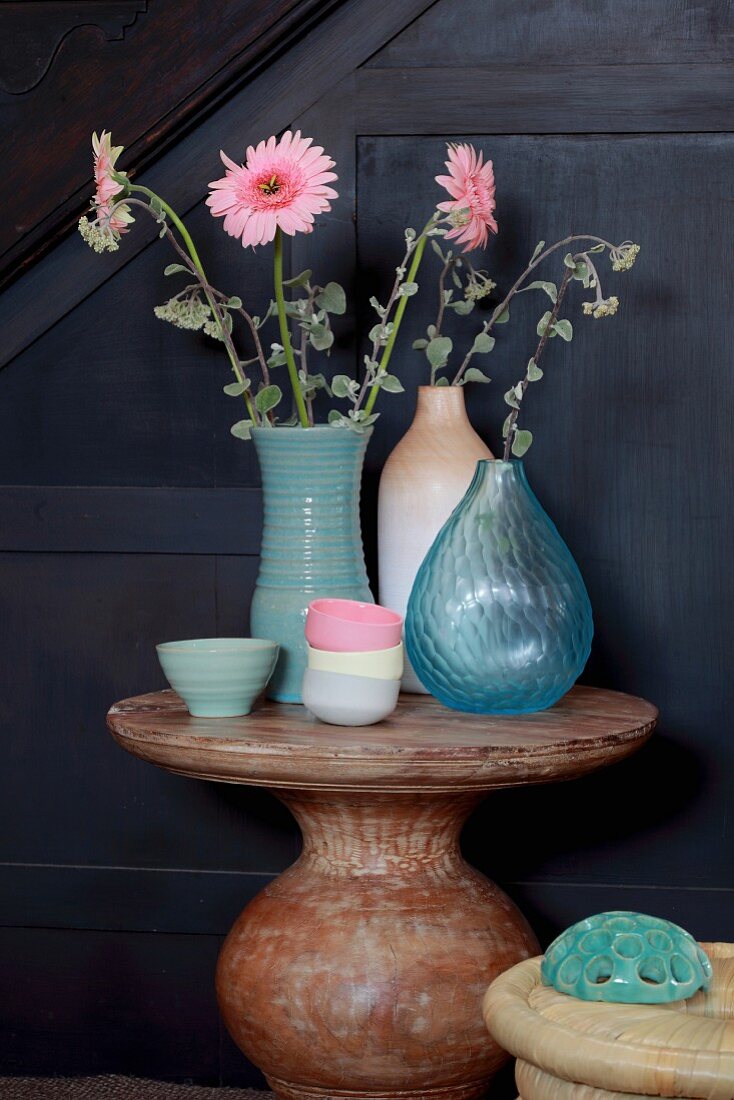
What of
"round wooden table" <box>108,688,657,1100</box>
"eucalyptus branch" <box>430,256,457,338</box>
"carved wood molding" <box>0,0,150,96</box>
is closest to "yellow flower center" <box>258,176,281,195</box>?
"eucalyptus branch" <box>430,256,457,338</box>

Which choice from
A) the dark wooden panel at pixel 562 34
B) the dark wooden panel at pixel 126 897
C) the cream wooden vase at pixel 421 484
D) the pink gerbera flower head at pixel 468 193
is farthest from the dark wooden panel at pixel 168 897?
the dark wooden panel at pixel 562 34

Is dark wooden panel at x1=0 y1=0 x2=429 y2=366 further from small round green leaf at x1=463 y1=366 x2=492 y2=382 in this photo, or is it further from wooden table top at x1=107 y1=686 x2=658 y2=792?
wooden table top at x1=107 y1=686 x2=658 y2=792

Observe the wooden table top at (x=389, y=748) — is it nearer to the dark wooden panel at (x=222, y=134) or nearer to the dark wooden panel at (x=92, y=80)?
the dark wooden panel at (x=222, y=134)

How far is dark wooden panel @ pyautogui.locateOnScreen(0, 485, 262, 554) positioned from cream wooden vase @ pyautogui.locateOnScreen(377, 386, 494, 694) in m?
0.26

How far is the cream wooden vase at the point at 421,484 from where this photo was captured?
1.64m

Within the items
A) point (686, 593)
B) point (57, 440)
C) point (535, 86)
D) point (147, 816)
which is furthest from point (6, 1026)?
point (535, 86)

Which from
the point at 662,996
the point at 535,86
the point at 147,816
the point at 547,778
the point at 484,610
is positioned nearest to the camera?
the point at 662,996

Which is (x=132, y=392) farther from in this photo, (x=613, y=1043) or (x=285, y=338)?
(x=613, y=1043)

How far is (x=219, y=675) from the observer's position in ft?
4.80

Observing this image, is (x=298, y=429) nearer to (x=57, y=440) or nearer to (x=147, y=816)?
(x=57, y=440)

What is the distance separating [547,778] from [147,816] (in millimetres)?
755

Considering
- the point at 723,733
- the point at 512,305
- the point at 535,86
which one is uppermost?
the point at 535,86

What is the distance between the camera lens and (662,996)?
1.10 m

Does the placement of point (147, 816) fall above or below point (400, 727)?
below
